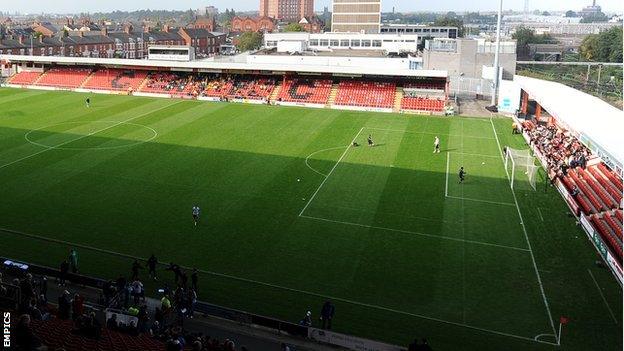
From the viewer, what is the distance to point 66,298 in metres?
15.8

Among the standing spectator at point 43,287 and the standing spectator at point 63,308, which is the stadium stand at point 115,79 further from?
the standing spectator at point 63,308

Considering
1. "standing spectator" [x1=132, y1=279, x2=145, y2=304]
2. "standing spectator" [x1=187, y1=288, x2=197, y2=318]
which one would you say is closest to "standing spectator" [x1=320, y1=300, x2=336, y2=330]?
"standing spectator" [x1=187, y1=288, x2=197, y2=318]

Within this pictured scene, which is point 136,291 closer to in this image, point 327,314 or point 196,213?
point 327,314

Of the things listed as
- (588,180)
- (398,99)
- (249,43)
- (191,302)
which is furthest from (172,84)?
(249,43)

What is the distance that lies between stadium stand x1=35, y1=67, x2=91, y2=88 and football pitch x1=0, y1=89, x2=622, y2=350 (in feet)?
79.3

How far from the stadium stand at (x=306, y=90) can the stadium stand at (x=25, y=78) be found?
3366 centimetres

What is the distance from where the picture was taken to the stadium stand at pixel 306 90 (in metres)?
58.2

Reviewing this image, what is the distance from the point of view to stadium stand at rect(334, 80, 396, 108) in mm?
56250

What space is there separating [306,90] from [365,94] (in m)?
6.74

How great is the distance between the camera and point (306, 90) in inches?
2351

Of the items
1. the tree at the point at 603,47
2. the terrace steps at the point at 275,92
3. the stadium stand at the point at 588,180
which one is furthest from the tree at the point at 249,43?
the stadium stand at the point at 588,180

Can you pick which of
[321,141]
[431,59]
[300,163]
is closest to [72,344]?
[300,163]

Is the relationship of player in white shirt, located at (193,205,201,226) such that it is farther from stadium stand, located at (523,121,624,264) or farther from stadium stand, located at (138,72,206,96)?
stadium stand, located at (138,72,206,96)

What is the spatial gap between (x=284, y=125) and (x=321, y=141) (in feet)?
21.9
